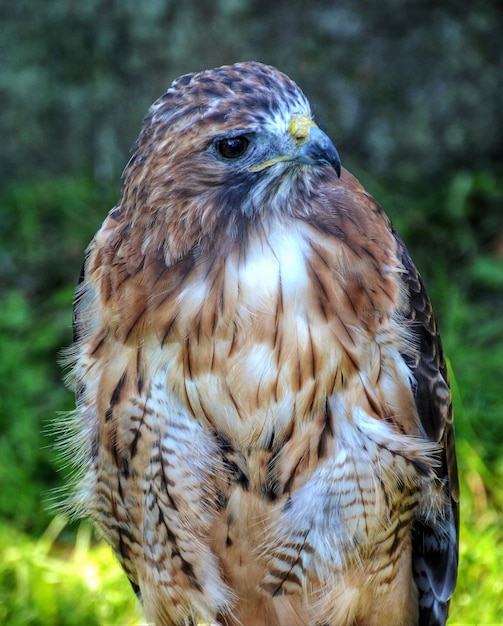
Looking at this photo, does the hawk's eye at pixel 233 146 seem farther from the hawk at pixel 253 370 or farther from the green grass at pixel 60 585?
the green grass at pixel 60 585

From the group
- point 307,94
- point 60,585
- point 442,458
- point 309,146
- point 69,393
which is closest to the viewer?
point 309,146

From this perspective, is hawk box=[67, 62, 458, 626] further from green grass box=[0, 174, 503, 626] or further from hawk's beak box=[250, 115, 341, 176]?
green grass box=[0, 174, 503, 626]

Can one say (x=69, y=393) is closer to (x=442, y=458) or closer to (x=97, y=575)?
(x=97, y=575)

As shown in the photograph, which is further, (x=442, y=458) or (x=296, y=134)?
(x=442, y=458)

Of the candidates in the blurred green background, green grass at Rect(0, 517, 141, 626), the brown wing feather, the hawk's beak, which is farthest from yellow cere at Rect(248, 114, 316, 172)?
the blurred green background

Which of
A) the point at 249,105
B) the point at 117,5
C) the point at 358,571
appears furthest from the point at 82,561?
the point at 117,5

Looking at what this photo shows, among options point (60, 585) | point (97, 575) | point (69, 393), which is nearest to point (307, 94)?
point (69, 393)

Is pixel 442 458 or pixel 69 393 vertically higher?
pixel 442 458

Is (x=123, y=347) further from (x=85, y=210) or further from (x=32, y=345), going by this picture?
(x=85, y=210)

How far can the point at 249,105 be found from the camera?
2.85 m

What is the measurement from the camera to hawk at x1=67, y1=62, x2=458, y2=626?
2953 mm

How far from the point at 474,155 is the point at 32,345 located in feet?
10.3

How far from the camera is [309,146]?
286 centimetres

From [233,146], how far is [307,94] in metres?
3.72
